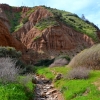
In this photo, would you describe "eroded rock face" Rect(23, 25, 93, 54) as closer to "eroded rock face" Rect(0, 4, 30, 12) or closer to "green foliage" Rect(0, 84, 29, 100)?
"eroded rock face" Rect(0, 4, 30, 12)

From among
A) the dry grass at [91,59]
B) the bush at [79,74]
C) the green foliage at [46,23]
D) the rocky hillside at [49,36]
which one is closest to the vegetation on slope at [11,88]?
the bush at [79,74]

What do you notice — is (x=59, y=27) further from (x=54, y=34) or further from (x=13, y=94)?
(x=13, y=94)

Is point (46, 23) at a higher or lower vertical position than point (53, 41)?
higher

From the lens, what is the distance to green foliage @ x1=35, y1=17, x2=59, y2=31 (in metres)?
85.0

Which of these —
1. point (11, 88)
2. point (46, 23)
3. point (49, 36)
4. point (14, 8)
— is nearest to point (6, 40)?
point (49, 36)

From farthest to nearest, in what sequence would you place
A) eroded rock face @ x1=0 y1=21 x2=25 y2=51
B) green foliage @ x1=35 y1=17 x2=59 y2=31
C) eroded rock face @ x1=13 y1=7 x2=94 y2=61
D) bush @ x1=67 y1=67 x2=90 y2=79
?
green foliage @ x1=35 y1=17 x2=59 y2=31, eroded rock face @ x1=13 y1=7 x2=94 y2=61, eroded rock face @ x1=0 y1=21 x2=25 y2=51, bush @ x1=67 y1=67 x2=90 y2=79

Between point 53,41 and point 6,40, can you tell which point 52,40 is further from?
point 6,40

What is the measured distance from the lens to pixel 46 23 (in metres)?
88.2

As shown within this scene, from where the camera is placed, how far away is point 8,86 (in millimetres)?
16469

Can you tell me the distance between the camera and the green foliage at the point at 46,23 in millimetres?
85000

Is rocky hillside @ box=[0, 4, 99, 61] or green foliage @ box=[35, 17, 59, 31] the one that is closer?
rocky hillside @ box=[0, 4, 99, 61]

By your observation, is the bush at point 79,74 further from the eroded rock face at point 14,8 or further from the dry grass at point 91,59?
the eroded rock face at point 14,8

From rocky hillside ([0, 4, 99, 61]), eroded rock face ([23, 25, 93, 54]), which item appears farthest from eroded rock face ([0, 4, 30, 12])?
eroded rock face ([23, 25, 93, 54])

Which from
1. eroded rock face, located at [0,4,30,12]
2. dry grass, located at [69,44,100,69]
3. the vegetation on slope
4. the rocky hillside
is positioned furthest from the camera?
eroded rock face, located at [0,4,30,12]
